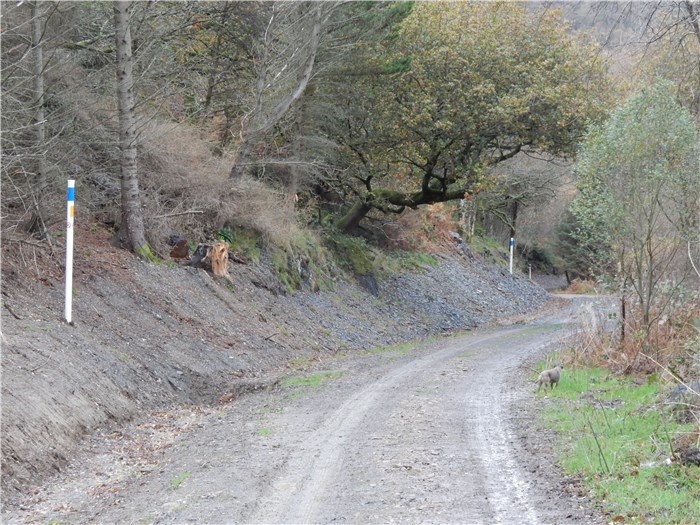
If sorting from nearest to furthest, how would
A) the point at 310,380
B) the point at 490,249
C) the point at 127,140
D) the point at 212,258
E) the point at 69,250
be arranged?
the point at 69,250
the point at 310,380
the point at 127,140
the point at 212,258
the point at 490,249

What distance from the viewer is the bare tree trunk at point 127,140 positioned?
16755 mm

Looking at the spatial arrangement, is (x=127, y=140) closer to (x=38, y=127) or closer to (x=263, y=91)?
(x=38, y=127)

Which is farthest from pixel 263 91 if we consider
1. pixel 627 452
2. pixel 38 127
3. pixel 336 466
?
pixel 627 452

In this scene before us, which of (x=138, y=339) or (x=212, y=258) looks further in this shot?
(x=212, y=258)

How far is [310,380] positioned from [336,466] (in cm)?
655

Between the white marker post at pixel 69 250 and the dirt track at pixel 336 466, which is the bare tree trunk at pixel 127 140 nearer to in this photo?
the white marker post at pixel 69 250

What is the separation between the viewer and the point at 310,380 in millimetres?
15117

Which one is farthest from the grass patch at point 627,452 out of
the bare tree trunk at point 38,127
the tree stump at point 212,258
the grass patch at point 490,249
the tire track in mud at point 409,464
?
the grass patch at point 490,249

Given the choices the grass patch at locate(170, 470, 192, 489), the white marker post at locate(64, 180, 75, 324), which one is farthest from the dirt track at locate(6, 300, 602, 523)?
the white marker post at locate(64, 180, 75, 324)

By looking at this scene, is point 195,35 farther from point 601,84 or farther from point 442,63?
point 601,84

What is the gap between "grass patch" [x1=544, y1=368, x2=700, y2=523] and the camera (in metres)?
6.85

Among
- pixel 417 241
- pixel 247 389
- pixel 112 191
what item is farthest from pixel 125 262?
pixel 417 241

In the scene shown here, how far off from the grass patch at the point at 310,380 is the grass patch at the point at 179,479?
591cm

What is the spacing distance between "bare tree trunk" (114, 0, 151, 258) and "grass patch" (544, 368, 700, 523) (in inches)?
384
